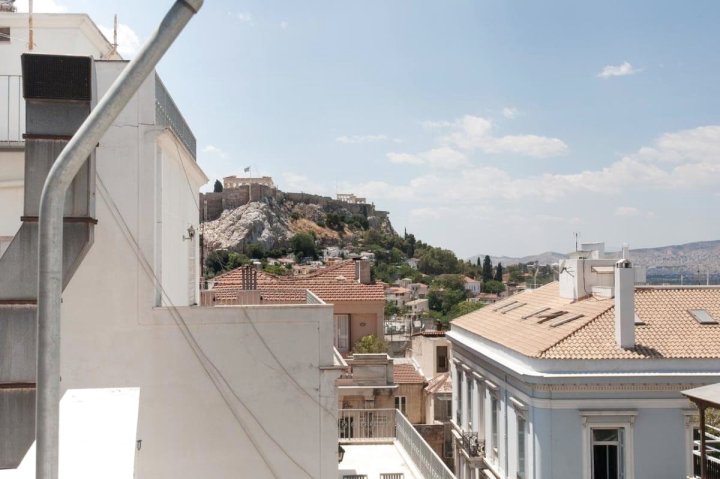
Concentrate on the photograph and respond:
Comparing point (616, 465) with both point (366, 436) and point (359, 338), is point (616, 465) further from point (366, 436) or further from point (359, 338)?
point (359, 338)

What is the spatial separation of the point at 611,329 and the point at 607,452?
347cm

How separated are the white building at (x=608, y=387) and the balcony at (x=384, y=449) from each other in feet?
13.9

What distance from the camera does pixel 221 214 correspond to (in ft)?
529

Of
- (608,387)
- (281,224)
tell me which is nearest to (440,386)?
(608,387)

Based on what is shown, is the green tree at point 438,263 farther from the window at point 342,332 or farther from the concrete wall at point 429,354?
the window at point 342,332

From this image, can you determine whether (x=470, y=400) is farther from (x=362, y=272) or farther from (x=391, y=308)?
(x=391, y=308)

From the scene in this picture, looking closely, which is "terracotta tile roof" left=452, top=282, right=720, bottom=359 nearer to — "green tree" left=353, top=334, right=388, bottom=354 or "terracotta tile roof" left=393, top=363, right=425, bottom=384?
"green tree" left=353, top=334, right=388, bottom=354

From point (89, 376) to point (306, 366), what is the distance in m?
2.70

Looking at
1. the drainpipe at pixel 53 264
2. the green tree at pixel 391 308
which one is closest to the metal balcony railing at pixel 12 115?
the drainpipe at pixel 53 264

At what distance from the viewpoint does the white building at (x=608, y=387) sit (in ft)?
53.1

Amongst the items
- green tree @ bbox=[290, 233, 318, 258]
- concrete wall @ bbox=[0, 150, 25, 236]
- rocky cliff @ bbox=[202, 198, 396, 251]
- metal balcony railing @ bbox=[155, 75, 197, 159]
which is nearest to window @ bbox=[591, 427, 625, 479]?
metal balcony railing @ bbox=[155, 75, 197, 159]

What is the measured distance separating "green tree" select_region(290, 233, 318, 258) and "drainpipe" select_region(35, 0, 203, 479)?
151 m

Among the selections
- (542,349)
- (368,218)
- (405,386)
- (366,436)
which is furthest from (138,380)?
(368,218)

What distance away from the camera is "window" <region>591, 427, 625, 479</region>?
1636 centimetres
